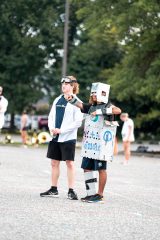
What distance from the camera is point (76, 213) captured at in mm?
10953

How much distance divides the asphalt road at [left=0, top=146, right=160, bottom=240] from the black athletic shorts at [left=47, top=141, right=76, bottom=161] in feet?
2.06

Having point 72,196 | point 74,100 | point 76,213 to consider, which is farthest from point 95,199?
point 76,213

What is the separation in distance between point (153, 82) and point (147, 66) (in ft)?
8.02

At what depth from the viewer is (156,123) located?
6369 centimetres

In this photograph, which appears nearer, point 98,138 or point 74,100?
point 74,100

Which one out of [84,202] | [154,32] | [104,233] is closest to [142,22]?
[154,32]

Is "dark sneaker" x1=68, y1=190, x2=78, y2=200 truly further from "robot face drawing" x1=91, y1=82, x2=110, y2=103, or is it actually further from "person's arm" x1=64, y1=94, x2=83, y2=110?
"robot face drawing" x1=91, y1=82, x2=110, y2=103

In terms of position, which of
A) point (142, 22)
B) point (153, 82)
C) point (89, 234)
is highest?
point (142, 22)

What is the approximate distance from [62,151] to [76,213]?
208 cm

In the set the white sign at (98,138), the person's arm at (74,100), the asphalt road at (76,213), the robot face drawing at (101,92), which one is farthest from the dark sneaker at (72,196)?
the robot face drawing at (101,92)

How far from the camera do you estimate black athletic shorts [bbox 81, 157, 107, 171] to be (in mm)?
12602

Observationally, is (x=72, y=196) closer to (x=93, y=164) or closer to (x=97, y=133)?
(x=93, y=164)

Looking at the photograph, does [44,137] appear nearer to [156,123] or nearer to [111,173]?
[111,173]

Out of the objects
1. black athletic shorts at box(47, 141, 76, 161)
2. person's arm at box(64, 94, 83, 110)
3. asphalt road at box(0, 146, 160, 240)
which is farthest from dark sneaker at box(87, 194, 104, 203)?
person's arm at box(64, 94, 83, 110)
